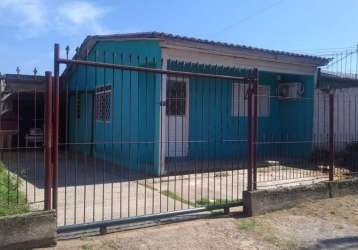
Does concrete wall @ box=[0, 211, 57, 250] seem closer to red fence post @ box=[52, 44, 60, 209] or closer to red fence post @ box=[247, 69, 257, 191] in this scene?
red fence post @ box=[52, 44, 60, 209]

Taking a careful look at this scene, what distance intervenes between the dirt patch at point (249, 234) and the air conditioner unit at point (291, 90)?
669 cm

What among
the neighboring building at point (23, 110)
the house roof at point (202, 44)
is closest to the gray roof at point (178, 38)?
the house roof at point (202, 44)

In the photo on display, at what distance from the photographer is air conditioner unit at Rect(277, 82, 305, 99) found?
13164 millimetres

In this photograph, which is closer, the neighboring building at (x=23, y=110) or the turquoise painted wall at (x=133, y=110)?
the turquoise painted wall at (x=133, y=110)

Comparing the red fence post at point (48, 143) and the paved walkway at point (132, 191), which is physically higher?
the red fence post at point (48, 143)

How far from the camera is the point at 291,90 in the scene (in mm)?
13320

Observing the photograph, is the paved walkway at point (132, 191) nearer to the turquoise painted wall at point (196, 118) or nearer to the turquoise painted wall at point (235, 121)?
the turquoise painted wall at point (196, 118)

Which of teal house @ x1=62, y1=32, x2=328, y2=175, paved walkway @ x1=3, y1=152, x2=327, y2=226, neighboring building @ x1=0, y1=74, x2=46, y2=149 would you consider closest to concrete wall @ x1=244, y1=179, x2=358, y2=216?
paved walkway @ x1=3, y1=152, x2=327, y2=226

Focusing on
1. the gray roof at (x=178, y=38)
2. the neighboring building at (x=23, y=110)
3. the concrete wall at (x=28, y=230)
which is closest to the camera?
the concrete wall at (x=28, y=230)

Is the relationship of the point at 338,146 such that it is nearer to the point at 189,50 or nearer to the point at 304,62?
the point at 304,62

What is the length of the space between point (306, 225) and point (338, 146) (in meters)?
7.72

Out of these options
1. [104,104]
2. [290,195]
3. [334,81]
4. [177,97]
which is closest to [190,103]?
[177,97]

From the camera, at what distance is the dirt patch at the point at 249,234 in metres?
5.16

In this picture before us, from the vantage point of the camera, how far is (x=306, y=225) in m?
6.29
